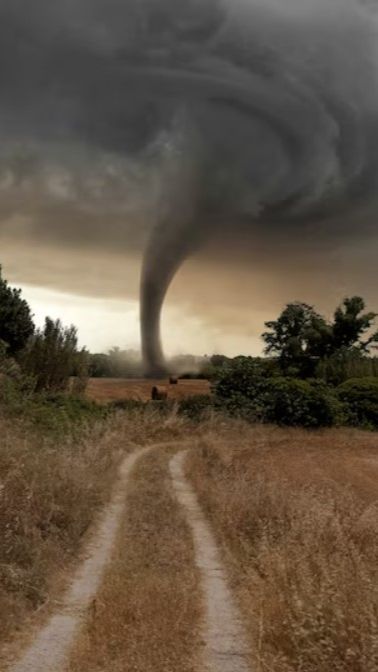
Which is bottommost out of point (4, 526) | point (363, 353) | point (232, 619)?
point (232, 619)

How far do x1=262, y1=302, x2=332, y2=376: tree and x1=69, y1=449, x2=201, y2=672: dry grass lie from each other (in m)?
50.9

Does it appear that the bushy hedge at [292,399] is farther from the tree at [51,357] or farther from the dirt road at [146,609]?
the dirt road at [146,609]

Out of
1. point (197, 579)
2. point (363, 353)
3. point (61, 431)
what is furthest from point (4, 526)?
point (363, 353)

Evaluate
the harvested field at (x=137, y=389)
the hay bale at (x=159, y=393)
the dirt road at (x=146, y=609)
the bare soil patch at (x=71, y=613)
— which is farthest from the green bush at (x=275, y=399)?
the bare soil patch at (x=71, y=613)

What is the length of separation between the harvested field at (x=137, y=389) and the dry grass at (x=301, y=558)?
20.5 meters

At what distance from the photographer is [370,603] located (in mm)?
5543

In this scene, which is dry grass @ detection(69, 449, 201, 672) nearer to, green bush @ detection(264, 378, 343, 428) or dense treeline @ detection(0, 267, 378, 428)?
dense treeline @ detection(0, 267, 378, 428)

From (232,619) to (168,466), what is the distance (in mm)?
15354

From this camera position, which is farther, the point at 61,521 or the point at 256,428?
the point at 256,428

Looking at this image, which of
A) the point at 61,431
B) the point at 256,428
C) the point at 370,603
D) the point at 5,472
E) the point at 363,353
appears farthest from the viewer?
the point at 363,353

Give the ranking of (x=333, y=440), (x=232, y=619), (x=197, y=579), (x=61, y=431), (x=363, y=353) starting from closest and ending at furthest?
1. (x=232, y=619)
2. (x=197, y=579)
3. (x=61, y=431)
4. (x=333, y=440)
5. (x=363, y=353)

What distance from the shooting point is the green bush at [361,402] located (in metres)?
41.2

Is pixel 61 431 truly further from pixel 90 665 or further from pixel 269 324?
pixel 269 324

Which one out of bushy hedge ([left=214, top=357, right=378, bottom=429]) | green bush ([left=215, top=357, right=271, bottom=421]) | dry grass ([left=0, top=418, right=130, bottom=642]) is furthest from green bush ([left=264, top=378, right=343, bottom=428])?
dry grass ([left=0, top=418, right=130, bottom=642])
